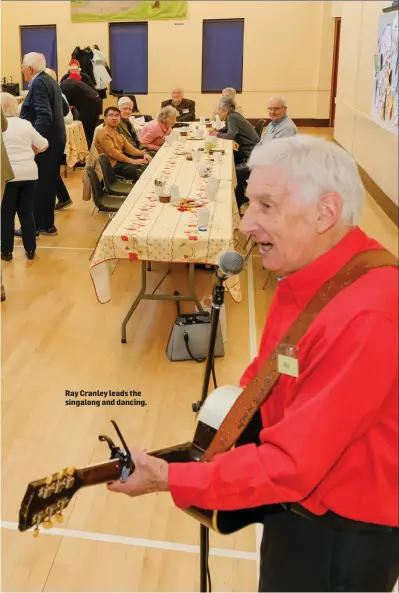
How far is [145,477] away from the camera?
106cm

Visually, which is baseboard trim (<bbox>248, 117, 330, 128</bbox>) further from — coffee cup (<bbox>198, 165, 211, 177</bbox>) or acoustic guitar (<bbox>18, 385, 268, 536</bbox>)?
acoustic guitar (<bbox>18, 385, 268, 536</bbox>)

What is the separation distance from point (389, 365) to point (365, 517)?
1.05ft

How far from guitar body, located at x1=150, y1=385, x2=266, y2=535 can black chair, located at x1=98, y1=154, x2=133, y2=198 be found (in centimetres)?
398

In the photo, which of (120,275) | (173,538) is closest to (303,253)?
(173,538)

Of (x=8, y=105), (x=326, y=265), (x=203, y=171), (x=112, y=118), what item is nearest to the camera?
(x=326, y=265)

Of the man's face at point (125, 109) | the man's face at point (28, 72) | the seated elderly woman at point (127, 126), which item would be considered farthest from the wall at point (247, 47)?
the man's face at point (28, 72)

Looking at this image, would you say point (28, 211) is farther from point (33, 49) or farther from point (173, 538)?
point (33, 49)

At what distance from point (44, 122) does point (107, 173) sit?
0.69 m

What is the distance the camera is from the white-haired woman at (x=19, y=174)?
420 cm

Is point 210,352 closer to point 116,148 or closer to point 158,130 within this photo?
point 116,148

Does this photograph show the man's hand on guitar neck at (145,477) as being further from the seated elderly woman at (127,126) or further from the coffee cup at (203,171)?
the seated elderly woman at (127,126)

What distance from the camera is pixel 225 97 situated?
6223 mm

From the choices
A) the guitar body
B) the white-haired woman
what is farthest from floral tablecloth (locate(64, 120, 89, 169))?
the guitar body

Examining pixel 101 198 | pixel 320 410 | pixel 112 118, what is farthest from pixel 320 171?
pixel 112 118
